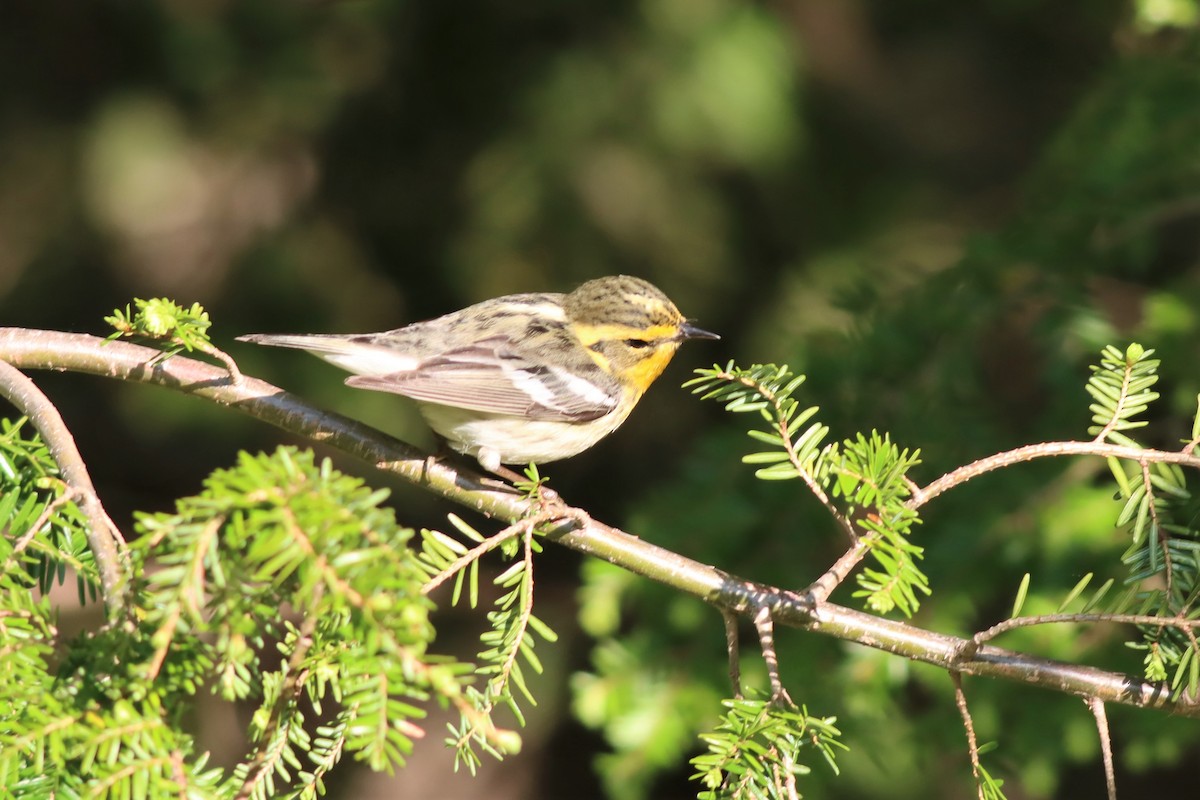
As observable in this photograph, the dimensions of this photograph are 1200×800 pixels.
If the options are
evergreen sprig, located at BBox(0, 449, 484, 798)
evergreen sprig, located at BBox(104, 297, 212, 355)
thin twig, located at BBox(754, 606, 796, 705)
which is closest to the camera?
evergreen sprig, located at BBox(0, 449, 484, 798)

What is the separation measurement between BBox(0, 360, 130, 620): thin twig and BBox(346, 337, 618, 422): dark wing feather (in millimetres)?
740

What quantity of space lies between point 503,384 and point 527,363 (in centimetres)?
18

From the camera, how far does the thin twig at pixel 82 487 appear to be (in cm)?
152

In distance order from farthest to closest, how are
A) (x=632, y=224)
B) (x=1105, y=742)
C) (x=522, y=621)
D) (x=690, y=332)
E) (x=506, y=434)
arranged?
(x=632, y=224), (x=690, y=332), (x=506, y=434), (x=522, y=621), (x=1105, y=742)

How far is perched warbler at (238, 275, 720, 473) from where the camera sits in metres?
2.77

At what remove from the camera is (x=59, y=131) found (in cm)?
475

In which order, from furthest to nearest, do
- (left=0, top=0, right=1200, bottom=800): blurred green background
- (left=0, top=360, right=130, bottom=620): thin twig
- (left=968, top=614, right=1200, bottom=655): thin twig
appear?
(left=0, top=0, right=1200, bottom=800): blurred green background < (left=968, top=614, right=1200, bottom=655): thin twig < (left=0, top=360, right=130, bottom=620): thin twig

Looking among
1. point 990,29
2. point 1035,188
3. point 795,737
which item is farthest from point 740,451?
point 990,29

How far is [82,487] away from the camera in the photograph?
1.71 m

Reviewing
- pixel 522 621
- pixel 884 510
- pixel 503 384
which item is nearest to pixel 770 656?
pixel 884 510

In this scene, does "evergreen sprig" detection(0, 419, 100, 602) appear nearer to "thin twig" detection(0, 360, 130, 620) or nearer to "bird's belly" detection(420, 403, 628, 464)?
"thin twig" detection(0, 360, 130, 620)

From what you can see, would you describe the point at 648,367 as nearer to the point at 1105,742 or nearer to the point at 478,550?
the point at 478,550

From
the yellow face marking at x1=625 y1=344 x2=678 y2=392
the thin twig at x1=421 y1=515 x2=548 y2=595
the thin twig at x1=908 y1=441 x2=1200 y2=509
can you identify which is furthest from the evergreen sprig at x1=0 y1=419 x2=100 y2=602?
the yellow face marking at x1=625 y1=344 x2=678 y2=392

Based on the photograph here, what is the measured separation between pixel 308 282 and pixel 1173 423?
10.4ft
